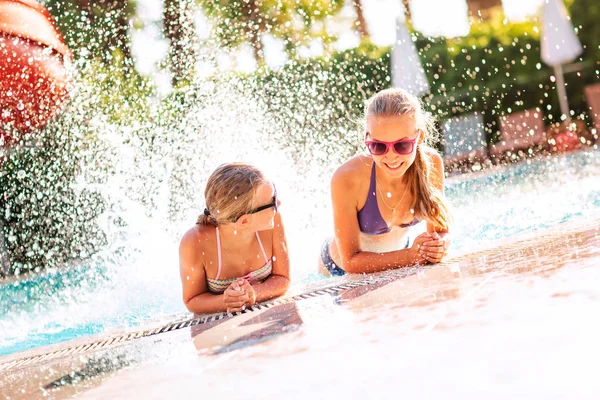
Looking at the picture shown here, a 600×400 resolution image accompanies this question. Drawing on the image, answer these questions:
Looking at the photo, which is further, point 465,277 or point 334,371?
point 465,277

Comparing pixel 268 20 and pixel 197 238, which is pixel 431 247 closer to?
pixel 197 238

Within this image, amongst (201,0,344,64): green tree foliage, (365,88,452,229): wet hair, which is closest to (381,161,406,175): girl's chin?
(365,88,452,229): wet hair

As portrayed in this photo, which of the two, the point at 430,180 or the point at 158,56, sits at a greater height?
the point at 158,56

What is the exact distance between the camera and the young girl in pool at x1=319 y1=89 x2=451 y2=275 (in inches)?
124

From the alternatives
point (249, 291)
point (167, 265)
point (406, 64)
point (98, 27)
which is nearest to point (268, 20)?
point (98, 27)

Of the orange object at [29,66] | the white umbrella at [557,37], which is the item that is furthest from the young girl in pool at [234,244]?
the white umbrella at [557,37]

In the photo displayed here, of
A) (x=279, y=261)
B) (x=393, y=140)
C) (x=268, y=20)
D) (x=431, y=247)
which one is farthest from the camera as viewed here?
(x=268, y=20)

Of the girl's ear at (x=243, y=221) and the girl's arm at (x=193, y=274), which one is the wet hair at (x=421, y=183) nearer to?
the girl's ear at (x=243, y=221)

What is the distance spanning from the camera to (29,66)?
5.37 metres

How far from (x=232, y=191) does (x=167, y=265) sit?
131 inches

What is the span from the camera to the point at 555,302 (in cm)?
164

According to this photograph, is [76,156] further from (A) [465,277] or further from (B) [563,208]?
(A) [465,277]

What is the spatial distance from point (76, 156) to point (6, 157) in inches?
44.1

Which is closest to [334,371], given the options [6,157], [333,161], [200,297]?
[200,297]
